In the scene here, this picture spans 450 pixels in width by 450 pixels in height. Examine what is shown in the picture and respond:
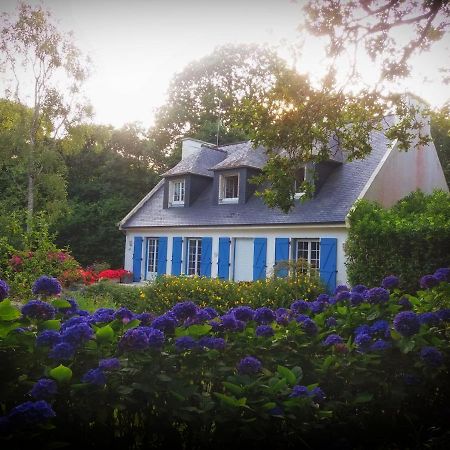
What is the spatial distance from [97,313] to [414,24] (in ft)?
17.1

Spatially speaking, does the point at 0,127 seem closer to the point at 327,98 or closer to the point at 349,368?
the point at 327,98

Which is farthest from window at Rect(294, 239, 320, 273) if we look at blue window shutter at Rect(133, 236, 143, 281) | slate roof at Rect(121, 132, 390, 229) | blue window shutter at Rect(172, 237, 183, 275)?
blue window shutter at Rect(133, 236, 143, 281)

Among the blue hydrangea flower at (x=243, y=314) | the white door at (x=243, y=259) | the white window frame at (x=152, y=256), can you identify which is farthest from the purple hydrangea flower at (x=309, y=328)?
the white window frame at (x=152, y=256)

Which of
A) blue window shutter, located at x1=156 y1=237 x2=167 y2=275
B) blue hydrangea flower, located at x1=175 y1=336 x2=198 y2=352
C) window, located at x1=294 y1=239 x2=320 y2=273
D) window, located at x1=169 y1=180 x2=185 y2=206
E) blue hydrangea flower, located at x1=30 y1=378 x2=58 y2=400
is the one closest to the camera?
blue hydrangea flower, located at x1=30 y1=378 x2=58 y2=400

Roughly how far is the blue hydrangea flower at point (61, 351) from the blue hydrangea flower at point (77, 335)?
0.08m

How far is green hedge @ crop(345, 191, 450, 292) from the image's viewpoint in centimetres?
1153

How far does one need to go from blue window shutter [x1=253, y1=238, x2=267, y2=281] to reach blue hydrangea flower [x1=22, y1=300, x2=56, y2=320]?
44.8 feet

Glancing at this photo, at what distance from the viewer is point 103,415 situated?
8.13 ft

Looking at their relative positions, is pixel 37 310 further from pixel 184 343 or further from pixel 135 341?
pixel 184 343

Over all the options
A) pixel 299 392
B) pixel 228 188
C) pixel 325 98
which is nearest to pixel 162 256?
pixel 228 188

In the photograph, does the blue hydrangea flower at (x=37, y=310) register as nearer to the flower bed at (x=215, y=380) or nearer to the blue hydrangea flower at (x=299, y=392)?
the flower bed at (x=215, y=380)

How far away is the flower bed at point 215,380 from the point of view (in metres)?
2.51

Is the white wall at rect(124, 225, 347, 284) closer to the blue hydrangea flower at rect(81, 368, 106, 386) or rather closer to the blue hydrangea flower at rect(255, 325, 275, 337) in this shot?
the blue hydrangea flower at rect(255, 325, 275, 337)

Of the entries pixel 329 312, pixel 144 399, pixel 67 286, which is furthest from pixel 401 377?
pixel 67 286
